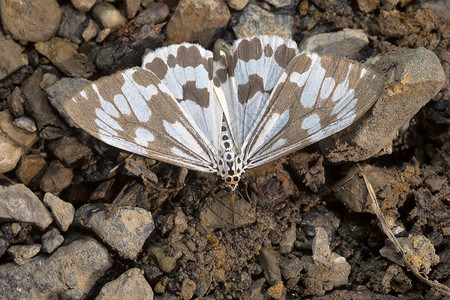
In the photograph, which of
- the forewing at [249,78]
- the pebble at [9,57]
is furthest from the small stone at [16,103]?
the forewing at [249,78]

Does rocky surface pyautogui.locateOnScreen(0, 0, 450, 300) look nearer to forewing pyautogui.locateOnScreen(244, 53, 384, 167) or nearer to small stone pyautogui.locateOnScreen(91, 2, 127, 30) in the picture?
small stone pyautogui.locateOnScreen(91, 2, 127, 30)

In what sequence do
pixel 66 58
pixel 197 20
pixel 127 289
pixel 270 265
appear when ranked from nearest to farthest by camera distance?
pixel 127 289 < pixel 270 265 < pixel 66 58 < pixel 197 20

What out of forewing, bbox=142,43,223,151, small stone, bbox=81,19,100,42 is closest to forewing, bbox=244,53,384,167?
forewing, bbox=142,43,223,151

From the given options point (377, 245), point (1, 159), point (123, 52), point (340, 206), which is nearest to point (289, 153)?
point (340, 206)

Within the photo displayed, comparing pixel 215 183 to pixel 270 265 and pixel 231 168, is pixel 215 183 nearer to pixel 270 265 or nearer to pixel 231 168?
pixel 231 168

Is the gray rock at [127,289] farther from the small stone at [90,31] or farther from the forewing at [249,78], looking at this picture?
the small stone at [90,31]

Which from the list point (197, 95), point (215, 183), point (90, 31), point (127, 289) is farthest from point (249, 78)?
point (127, 289)
